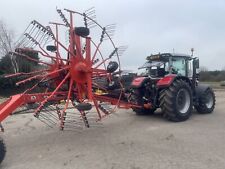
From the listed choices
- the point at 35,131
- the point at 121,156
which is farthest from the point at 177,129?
the point at 35,131

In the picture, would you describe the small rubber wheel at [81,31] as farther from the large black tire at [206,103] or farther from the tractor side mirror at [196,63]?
the large black tire at [206,103]

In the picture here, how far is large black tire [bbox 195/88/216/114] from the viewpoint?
1102 centimetres

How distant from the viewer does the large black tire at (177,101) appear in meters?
9.40

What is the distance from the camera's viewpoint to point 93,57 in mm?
8031

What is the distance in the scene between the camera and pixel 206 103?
11133 mm

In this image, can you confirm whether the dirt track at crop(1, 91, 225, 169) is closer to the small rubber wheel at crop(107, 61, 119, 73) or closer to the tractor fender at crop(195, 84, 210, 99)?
the tractor fender at crop(195, 84, 210, 99)

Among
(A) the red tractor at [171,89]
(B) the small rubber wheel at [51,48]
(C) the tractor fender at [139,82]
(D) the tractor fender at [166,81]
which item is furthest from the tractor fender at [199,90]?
(B) the small rubber wheel at [51,48]

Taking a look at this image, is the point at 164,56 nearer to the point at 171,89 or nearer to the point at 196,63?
the point at 196,63

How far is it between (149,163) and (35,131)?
3810mm

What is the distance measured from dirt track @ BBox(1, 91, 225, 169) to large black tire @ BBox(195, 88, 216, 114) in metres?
1.10

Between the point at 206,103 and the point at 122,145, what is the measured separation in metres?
4.88

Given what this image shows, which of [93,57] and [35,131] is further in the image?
[35,131]

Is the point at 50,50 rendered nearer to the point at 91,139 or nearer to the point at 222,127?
the point at 91,139

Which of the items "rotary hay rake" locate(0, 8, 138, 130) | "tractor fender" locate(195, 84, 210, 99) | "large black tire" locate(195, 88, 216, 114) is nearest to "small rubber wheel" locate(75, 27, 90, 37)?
"rotary hay rake" locate(0, 8, 138, 130)
